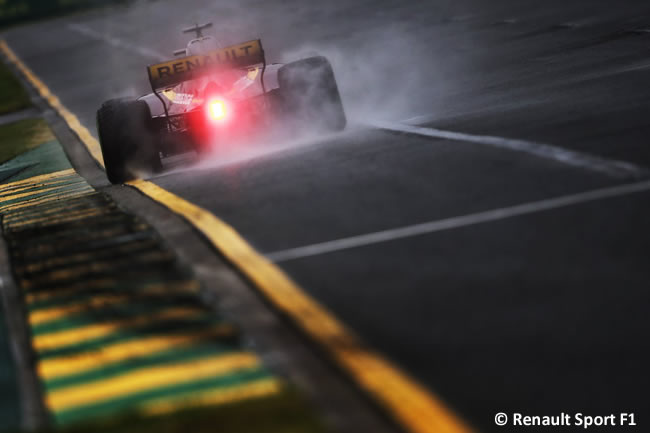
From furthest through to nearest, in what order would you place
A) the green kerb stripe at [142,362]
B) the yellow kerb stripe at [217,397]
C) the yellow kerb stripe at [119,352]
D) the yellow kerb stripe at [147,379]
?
1. the yellow kerb stripe at [119,352]
2. the green kerb stripe at [142,362]
3. the yellow kerb stripe at [147,379]
4. the yellow kerb stripe at [217,397]

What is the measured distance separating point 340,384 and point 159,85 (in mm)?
7112

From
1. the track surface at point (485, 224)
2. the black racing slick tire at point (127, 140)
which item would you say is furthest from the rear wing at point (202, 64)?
the track surface at point (485, 224)

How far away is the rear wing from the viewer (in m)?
11.7

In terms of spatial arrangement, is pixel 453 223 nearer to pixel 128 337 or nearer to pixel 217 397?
pixel 128 337

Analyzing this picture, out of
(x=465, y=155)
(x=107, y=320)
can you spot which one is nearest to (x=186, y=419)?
(x=107, y=320)

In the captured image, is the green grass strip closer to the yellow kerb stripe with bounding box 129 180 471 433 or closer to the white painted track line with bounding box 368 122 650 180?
the white painted track line with bounding box 368 122 650 180

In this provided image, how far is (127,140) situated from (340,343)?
6572mm

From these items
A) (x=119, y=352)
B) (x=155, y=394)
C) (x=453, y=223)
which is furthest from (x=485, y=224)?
(x=155, y=394)

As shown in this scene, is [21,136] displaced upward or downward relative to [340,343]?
downward

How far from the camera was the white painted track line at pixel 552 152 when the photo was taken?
811 centimetres

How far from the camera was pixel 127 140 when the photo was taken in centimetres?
1172

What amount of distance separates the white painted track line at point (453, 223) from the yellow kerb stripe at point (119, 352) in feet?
4.59

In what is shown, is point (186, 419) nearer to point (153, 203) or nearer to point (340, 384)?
point (340, 384)

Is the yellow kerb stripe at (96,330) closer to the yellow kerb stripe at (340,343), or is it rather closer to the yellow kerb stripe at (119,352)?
the yellow kerb stripe at (119,352)
